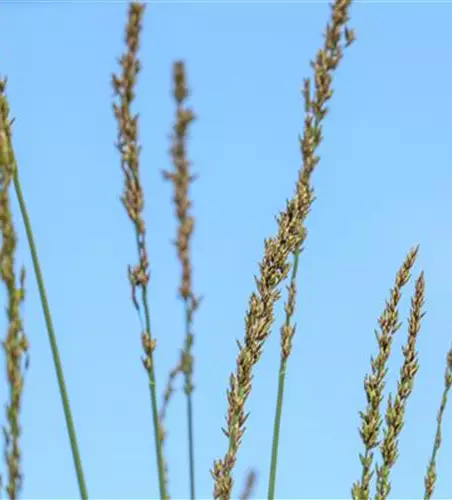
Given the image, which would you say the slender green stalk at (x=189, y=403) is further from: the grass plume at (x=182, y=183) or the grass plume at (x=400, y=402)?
the grass plume at (x=400, y=402)

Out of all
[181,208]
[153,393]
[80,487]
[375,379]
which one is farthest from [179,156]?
[375,379]

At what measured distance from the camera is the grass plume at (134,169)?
2045mm

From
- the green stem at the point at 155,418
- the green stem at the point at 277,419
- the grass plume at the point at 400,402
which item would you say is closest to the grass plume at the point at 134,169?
the green stem at the point at 155,418

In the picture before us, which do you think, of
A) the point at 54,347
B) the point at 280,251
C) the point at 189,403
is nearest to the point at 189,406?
the point at 189,403

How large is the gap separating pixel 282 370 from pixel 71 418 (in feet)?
1.72

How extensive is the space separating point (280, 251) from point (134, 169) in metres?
1.23

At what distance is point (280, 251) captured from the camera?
10.6 ft

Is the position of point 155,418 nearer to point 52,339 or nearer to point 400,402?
point 52,339

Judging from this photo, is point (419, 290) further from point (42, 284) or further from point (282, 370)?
point (42, 284)

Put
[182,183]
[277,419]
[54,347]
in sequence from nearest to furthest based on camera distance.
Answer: [182,183] < [54,347] < [277,419]

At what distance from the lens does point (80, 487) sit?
96.7 inches

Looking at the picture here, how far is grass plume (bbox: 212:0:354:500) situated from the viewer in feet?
8.14

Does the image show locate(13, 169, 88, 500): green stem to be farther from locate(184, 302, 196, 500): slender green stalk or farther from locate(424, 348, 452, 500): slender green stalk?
locate(424, 348, 452, 500): slender green stalk

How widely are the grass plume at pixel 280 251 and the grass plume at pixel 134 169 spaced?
51cm
